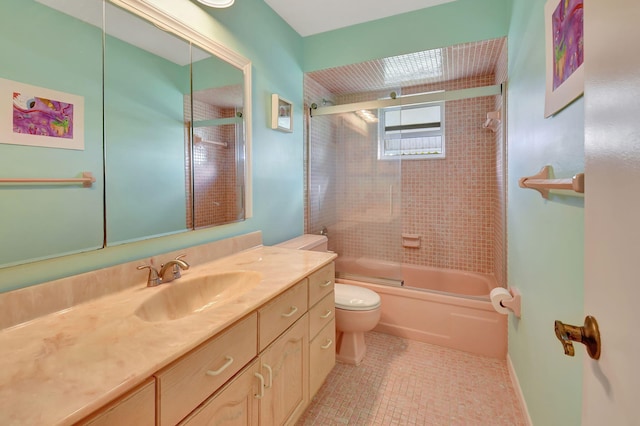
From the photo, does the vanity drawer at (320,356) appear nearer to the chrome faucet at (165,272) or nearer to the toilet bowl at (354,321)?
the toilet bowl at (354,321)

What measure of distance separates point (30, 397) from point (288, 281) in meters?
0.82

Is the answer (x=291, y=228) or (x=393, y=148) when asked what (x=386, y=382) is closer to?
(x=291, y=228)

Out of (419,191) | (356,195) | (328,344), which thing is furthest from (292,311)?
(419,191)

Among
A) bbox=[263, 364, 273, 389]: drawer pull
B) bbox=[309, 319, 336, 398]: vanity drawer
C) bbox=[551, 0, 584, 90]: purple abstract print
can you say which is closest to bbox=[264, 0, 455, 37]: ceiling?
bbox=[551, 0, 584, 90]: purple abstract print

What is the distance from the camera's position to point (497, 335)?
2.04 metres

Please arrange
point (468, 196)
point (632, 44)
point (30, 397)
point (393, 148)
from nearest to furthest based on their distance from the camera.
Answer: point (632, 44) < point (30, 397) < point (393, 148) < point (468, 196)

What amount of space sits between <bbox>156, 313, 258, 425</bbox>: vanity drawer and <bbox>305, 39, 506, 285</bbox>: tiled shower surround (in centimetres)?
179

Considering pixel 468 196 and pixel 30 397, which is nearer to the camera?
pixel 30 397

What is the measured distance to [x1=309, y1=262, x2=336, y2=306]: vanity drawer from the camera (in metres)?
1.47

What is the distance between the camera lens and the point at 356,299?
6.61ft

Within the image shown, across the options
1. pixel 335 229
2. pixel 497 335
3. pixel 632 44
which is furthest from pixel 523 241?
pixel 335 229

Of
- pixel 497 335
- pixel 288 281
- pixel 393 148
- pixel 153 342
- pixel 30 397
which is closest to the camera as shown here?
pixel 30 397

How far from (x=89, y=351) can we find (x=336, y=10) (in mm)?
2555

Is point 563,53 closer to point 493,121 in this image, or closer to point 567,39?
point 567,39
